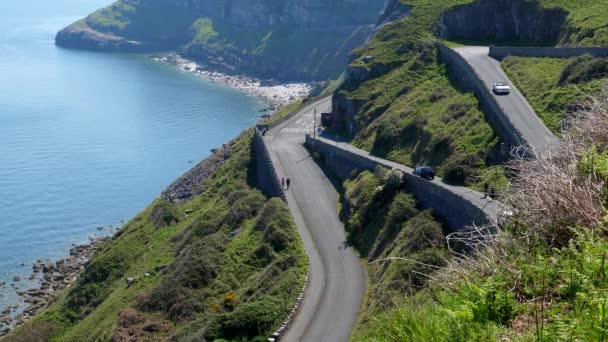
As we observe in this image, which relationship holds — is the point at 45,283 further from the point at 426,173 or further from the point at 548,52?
the point at 548,52

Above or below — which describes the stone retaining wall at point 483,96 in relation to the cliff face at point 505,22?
below

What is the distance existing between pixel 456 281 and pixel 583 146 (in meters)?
4.48

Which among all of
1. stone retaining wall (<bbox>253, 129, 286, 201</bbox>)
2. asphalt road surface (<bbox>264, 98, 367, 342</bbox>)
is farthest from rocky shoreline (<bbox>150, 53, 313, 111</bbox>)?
asphalt road surface (<bbox>264, 98, 367, 342</bbox>)

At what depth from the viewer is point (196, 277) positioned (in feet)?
117

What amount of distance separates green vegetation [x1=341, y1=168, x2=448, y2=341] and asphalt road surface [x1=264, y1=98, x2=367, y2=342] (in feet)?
2.15

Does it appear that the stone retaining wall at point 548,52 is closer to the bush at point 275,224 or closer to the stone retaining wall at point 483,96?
the stone retaining wall at point 483,96

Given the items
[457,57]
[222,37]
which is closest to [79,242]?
[457,57]

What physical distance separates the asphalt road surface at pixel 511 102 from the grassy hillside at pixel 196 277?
13.0m

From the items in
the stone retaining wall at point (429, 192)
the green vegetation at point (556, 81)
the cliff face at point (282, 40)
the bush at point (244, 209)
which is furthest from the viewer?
the cliff face at point (282, 40)

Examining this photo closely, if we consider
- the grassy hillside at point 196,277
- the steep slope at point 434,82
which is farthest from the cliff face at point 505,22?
the grassy hillside at point 196,277

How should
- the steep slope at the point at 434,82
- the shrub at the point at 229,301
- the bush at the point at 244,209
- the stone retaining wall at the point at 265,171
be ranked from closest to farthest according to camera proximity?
the shrub at the point at 229,301 → the steep slope at the point at 434,82 → the bush at the point at 244,209 → the stone retaining wall at the point at 265,171

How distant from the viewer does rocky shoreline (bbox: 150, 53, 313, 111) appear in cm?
13388

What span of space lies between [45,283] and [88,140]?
46757 mm

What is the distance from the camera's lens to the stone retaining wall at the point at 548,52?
44.5 meters
